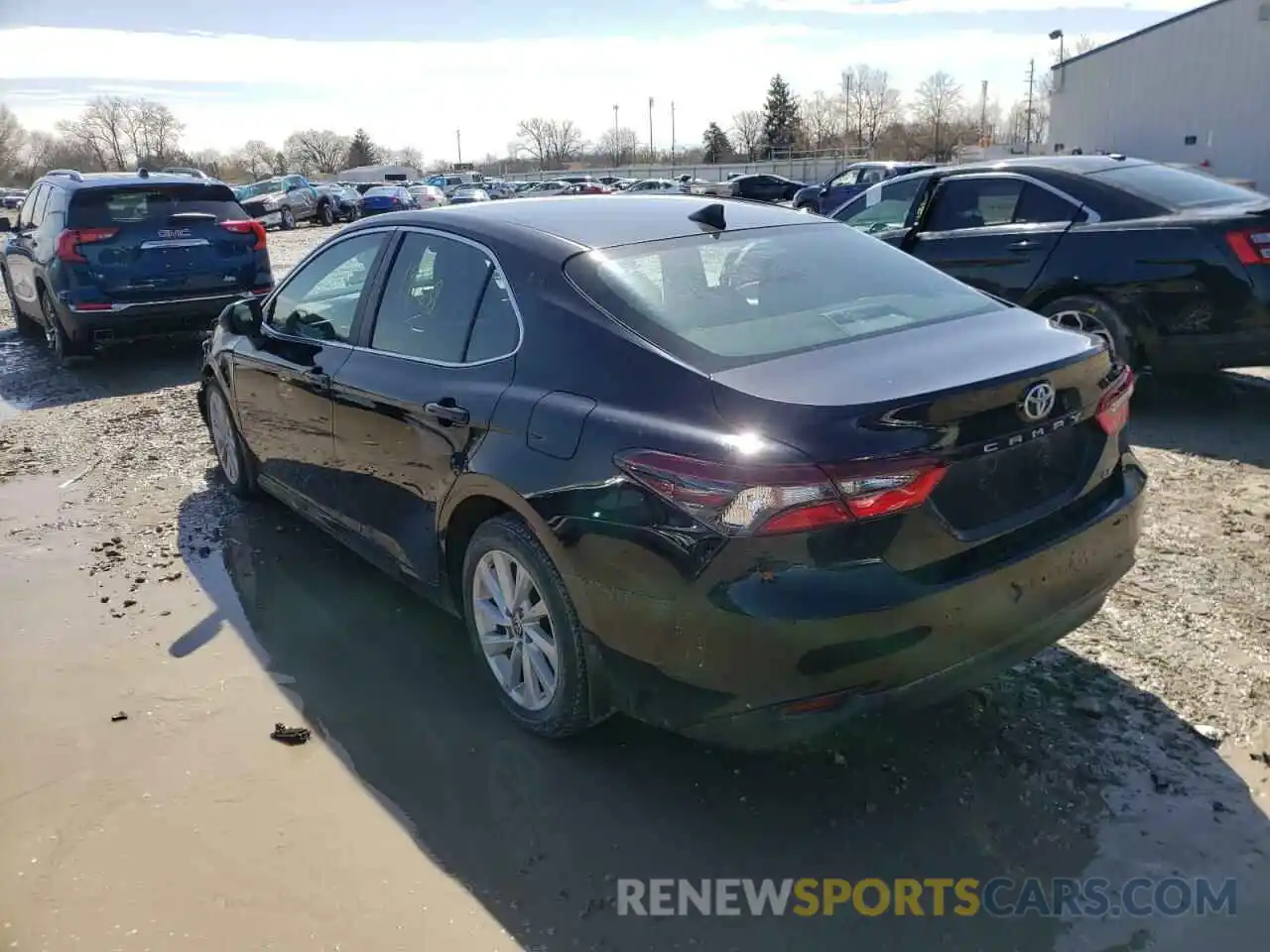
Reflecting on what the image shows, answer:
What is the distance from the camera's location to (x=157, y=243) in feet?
30.3

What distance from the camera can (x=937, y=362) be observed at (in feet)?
9.16

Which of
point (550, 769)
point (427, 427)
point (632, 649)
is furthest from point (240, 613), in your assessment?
point (632, 649)

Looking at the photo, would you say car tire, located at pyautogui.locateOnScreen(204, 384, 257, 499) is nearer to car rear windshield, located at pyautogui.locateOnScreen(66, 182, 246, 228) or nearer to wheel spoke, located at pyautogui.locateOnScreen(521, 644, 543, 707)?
wheel spoke, located at pyautogui.locateOnScreen(521, 644, 543, 707)

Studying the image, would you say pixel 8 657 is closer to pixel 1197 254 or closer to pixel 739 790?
pixel 739 790

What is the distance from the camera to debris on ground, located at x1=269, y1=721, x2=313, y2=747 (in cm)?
338

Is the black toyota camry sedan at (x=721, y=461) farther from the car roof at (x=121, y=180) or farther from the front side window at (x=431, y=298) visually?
the car roof at (x=121, y=180)

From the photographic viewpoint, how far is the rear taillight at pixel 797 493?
7.97ft

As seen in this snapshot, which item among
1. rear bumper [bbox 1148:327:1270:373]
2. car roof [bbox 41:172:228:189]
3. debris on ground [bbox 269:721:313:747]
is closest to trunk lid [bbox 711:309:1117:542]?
debris on ground [bbox 269:721:313:747]

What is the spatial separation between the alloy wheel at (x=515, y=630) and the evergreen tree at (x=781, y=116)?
9869cm

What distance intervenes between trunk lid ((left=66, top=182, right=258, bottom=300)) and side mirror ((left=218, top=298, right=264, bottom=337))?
4790 millimetres

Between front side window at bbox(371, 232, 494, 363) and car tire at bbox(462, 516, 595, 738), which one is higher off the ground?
front side window at bbox(371, 232, 494, 363)

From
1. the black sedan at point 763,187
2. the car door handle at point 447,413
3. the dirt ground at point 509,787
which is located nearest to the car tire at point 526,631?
the dirt ground at point 509,787

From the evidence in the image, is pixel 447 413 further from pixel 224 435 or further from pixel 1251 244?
pixel 1251 244

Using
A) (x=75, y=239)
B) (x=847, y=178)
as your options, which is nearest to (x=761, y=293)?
(x=75, y=239)
